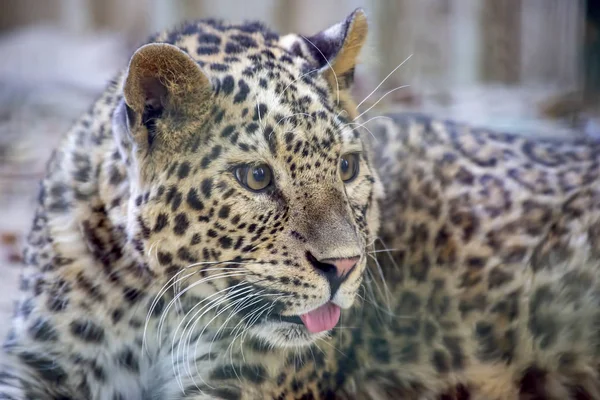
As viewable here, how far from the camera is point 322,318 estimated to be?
2.77 meters

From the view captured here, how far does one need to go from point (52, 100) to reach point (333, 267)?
620 centimetres

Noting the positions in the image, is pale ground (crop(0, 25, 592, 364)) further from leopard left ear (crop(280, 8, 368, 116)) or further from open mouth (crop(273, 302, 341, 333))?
open mouth (crop(273, 302, 341, 333))

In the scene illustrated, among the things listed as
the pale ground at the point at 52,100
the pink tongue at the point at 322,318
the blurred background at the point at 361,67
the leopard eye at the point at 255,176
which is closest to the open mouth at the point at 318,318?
the pink tongue at the point at 322,318

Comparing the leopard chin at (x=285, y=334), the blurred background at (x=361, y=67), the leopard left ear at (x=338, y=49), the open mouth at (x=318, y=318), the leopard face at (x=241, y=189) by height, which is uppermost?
the blurred background at (x=361, y=67)

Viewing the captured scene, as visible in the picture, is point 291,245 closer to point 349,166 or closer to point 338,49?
point 349,166

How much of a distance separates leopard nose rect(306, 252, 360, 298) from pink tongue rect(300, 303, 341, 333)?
0.14 meters

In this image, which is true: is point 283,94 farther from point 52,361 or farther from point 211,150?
point 52,361

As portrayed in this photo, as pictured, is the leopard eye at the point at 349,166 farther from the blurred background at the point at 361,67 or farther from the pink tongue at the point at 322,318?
the blurred background at the point at 361,67

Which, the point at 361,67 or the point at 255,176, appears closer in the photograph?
the point at 255,176

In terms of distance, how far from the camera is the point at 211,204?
265 centimetres

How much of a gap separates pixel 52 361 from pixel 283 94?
4.61 feet

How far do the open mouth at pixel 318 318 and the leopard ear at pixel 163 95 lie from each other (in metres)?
0.74

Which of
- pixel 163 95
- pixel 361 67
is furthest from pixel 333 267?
pixel 361 67

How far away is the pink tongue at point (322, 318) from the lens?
9.03ft
